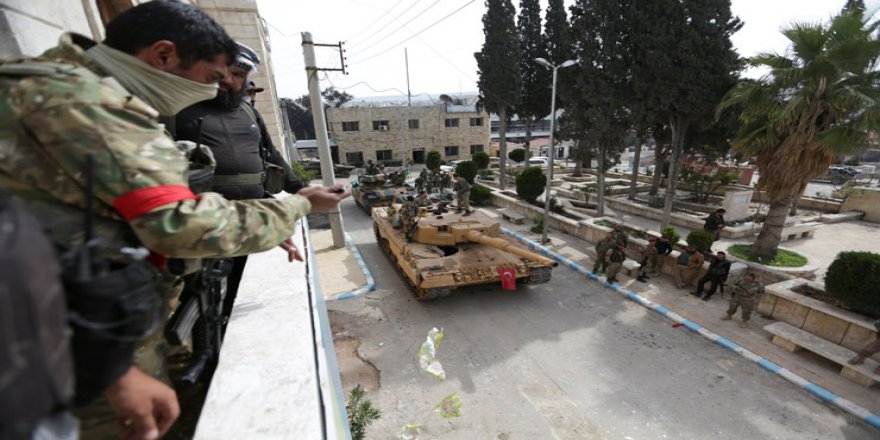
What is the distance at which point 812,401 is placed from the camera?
15.5 ft

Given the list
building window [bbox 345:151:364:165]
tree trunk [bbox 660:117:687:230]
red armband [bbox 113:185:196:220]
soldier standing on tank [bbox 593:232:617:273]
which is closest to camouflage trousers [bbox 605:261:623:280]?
soldier standing on tank [bbox 593:232:617:273]

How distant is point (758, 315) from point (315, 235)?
35.5ft

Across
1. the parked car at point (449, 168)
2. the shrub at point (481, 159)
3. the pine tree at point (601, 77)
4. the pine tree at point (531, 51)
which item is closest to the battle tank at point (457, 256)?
the pine tree at point (601, 77)

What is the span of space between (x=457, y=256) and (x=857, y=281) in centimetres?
601

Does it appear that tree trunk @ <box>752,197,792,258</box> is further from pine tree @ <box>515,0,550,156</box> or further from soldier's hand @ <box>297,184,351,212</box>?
pine tree @ <box>515,0,550,156</box>

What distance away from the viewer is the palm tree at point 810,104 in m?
6.35

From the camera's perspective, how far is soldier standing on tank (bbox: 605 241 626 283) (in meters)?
8.05

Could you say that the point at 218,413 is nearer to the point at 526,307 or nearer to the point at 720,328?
the point at 526,307

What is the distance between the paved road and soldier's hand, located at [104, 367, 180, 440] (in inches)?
145

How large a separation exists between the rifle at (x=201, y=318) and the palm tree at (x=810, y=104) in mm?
8989

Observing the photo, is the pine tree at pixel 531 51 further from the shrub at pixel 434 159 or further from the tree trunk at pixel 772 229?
the tree trunk at pixel 772 229

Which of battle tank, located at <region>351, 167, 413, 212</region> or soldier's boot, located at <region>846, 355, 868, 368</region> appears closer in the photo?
soldier's boot, located at <region>846, 355, 868, 368</region>

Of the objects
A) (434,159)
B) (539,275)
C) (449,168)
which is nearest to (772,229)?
(539,275)

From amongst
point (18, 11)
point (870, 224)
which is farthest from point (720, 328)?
point (870, 224)
